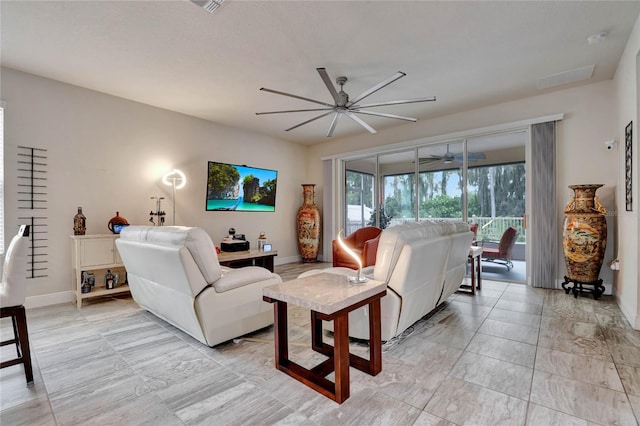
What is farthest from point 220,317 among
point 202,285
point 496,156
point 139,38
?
point 496,156

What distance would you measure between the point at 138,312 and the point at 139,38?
2815 millimetres

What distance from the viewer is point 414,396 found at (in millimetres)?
1689

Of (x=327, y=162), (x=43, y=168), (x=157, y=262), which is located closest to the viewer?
(x=157, y=262)

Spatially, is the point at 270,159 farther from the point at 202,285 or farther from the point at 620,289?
the point at 620,289

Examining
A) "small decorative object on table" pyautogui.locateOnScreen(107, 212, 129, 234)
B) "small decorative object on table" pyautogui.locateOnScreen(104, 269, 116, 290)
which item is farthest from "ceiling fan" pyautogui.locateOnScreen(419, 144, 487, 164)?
"small decorative object on table" pyautogui.locateOnScreen(104, 269, 116, 290)

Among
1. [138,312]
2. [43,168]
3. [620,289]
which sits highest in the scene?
[43,168]

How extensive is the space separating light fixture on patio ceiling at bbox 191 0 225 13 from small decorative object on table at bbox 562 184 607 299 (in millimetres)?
4313

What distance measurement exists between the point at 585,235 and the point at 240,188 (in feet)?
17.2

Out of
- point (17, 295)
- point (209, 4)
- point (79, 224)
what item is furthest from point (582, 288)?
point (79, 224)

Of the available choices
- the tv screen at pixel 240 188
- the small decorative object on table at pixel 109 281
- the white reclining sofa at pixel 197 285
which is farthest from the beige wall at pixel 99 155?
the white reclining sofa at pixel 197 285

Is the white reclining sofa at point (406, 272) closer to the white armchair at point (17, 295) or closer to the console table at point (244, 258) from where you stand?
the white armchair at point (17, 295)

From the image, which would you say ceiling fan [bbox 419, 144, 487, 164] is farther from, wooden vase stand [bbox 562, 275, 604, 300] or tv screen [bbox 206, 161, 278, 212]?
tv screen [bbox 206, 161, 278, 212]

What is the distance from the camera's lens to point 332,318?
60.8 inches

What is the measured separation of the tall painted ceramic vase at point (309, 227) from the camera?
641cm
